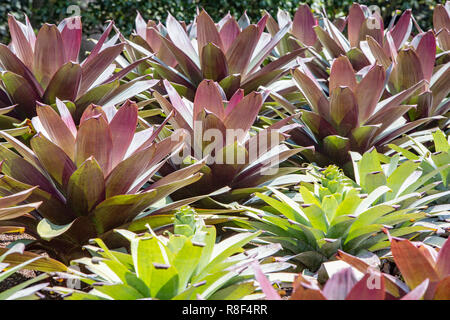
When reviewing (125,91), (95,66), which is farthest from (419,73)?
(95,66)

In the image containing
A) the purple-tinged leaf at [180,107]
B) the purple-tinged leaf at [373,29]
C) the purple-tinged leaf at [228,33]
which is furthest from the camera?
the purple-tinged leaf at [373,29]

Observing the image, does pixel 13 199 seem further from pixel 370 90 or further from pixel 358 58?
pixel 358 58

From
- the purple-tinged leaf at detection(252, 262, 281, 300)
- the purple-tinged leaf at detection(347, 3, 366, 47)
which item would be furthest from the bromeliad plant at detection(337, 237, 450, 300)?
the purple-tinged leaf at detection(347, 3, 366, 47)

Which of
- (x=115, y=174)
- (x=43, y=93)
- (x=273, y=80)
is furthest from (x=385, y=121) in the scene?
(x=43, y=93)

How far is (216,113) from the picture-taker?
1.64 metres

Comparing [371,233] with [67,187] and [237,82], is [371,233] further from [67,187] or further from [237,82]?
[237,82]

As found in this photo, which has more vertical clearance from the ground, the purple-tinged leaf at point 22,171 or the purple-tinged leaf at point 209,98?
the purple-tinged leaf at point 209,98

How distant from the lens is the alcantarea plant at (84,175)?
4.38ft

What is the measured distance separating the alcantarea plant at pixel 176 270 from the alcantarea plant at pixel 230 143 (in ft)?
1.32

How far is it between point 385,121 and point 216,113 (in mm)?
624

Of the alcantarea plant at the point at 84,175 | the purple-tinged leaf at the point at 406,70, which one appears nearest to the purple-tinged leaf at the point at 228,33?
the purple-tinged leaf at the point at 406,70

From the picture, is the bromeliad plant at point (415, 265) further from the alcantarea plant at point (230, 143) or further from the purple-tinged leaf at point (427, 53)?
the purple-tinged leaf at point (427, 53)

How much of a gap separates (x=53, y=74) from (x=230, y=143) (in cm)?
75

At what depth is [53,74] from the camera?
1.93m
